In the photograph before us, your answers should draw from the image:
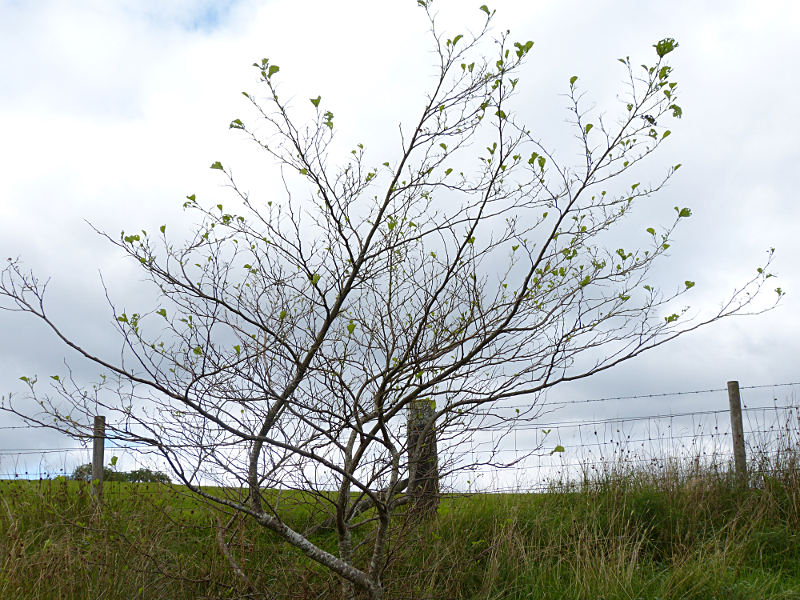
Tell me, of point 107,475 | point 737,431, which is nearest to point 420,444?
point 737,431

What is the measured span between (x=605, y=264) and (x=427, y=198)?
1.12 metres

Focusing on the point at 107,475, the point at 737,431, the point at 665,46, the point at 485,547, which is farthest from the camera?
the point at 107,475

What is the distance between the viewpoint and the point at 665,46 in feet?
11.5

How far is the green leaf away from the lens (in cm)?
350

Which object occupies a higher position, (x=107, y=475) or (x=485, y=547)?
(x=107, y=475)

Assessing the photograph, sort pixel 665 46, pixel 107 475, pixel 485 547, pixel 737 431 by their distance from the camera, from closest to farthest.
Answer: pixel 665 46 < pixel 485 547 < pixel 737 431 < pixel 107 475

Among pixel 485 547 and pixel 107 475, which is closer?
pixel 485 547

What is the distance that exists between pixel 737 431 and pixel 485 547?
342 cm

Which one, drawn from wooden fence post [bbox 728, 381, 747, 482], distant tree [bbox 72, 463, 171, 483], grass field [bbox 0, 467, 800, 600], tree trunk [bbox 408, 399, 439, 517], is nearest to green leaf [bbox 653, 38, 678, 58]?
tree trunk [bbox 408, 399, 439, 517]

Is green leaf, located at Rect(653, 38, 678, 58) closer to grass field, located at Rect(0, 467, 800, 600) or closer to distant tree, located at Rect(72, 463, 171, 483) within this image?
grass field, located at Rect(0, 467, 800, 600)

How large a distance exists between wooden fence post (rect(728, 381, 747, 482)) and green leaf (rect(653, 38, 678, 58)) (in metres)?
4.86

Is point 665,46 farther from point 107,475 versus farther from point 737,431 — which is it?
point 107,475

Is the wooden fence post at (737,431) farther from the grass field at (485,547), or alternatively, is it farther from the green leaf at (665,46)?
the green leaf at (665,46)

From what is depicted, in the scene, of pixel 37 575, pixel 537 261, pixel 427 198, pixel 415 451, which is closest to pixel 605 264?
pixel 537 261
